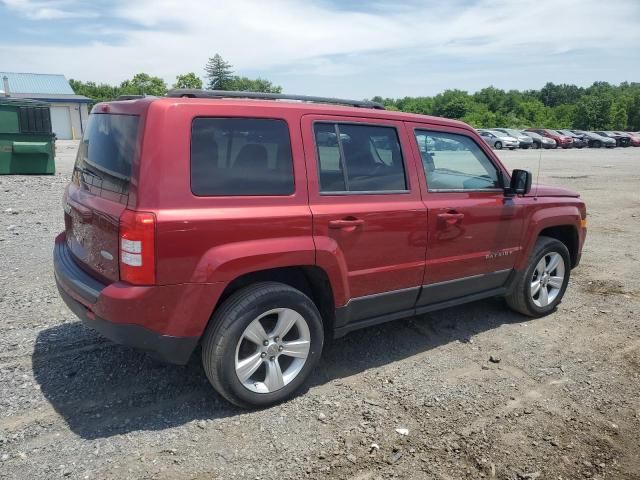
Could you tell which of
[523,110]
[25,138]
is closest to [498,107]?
[523,110]

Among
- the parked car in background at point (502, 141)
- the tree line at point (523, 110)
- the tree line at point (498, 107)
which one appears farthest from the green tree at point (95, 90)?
the parked car in background at point (502, 141)

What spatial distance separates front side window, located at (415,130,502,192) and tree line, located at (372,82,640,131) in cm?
6121

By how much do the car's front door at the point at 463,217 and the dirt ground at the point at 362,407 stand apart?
1.86 feet

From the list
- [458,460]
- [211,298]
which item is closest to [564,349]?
[458,460]

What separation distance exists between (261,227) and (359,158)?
0.97 metres

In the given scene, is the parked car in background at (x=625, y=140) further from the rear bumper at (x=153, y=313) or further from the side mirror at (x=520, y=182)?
the rear bumper at (x=153, y=313)

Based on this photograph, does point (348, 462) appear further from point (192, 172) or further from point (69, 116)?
point (69, 116)

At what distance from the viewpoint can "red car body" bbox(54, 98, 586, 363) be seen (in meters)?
2.88

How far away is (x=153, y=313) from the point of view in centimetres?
291

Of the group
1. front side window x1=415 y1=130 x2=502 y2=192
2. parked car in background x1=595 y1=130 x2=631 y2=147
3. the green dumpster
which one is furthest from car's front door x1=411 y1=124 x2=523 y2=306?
parked car in background x1=595 y1=130 x2=631 y2=147

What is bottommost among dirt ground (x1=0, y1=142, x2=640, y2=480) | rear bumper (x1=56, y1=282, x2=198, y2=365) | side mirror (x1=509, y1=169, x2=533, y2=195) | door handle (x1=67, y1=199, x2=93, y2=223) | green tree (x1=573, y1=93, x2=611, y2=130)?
dirt ground (x1=0, y1=142, x2=640, y2=480)

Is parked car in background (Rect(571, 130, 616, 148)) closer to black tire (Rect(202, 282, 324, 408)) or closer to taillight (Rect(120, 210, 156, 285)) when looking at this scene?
black tire (Rect(202, 282, 324, 408))

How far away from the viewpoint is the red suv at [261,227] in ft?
9.48

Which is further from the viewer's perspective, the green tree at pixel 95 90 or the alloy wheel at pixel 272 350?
the green tree at pixel 95 90
